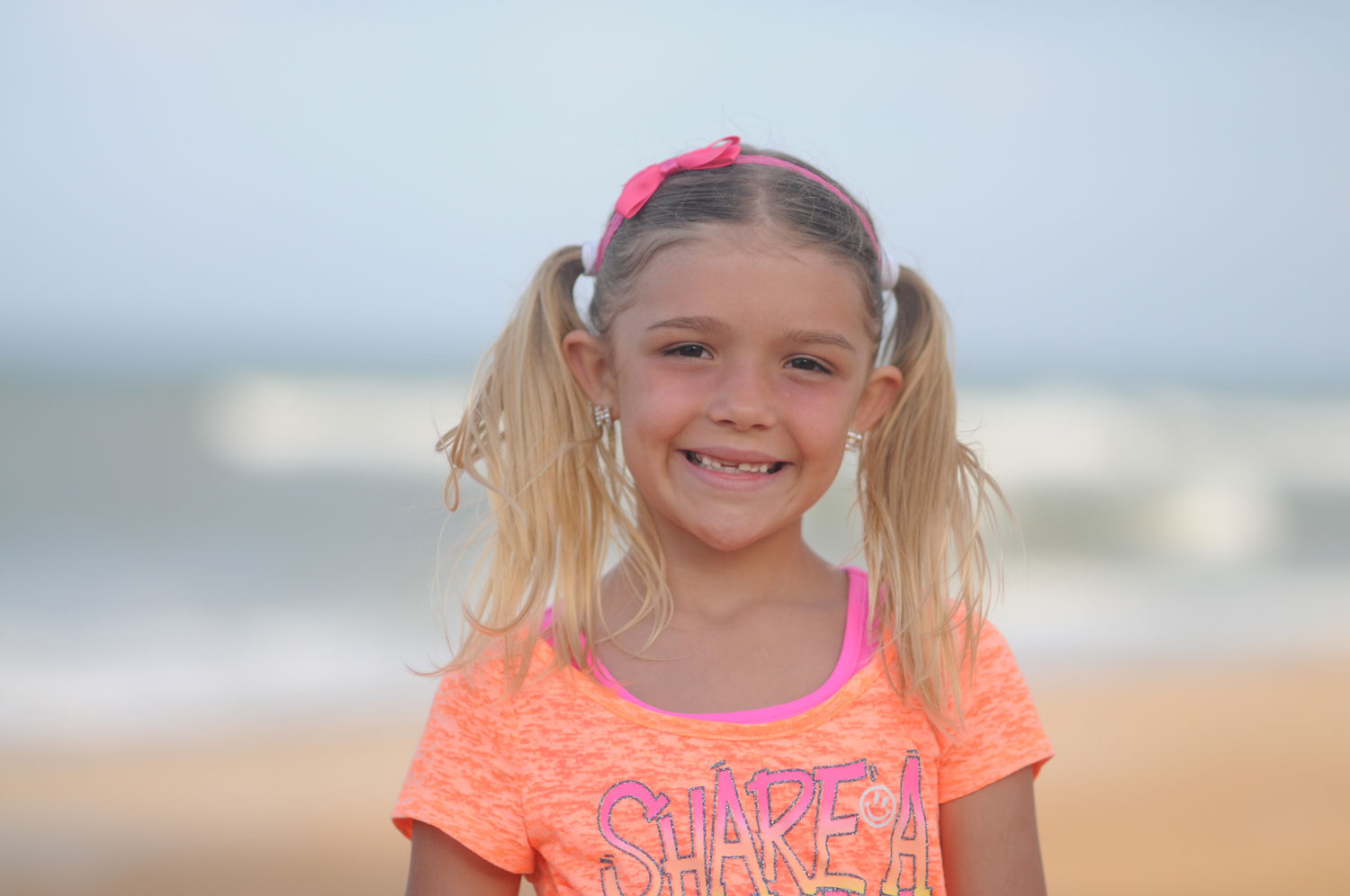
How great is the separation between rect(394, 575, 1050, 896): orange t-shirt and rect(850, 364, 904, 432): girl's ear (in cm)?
37

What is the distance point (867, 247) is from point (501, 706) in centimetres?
81

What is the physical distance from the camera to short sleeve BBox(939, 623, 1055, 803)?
165 centimetres

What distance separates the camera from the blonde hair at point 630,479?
1718mm

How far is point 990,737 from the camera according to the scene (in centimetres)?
167

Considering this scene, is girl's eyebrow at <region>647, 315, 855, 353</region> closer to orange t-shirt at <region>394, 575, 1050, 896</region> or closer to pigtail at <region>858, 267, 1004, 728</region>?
pigtail at <region>858, 267, 1004, 728</region>

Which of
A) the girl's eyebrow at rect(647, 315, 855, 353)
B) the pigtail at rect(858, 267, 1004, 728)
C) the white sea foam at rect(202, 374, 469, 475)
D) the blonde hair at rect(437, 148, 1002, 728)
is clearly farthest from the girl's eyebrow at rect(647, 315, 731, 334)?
the white sea foam at rect(202, 374, 469, 475)

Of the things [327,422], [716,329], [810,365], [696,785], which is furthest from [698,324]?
[327,422]

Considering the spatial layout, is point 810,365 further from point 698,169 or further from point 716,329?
point 698,169

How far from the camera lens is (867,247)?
1.81 meters

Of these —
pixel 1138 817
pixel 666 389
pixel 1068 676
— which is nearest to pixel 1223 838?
pixel 1138 817

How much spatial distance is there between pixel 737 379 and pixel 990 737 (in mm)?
571

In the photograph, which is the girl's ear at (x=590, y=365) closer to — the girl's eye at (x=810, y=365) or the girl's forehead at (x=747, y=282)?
the girl's forehead at (x=747, y=282)

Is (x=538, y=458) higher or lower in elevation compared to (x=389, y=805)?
higher

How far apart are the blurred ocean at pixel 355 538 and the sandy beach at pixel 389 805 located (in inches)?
15.3
